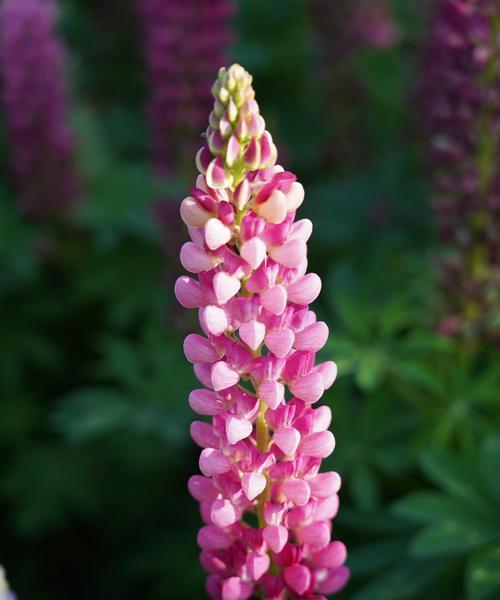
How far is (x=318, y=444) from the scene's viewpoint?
59.5 inches

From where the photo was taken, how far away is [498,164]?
280 centimetres

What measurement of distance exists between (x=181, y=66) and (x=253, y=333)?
2240mm

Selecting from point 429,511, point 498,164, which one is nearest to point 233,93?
point 429,511

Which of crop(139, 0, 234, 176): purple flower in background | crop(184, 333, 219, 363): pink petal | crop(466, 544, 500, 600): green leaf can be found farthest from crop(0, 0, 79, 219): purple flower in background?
crop(184, 333, 219, 363): pink petal

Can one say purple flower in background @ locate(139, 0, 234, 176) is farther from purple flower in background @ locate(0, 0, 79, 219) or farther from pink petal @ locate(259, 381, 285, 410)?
pink petal @ locate(259, 381, 285, 410)

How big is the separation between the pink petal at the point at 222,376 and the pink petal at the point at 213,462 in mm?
121

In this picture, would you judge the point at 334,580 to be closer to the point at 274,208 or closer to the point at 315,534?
the point at 315,534

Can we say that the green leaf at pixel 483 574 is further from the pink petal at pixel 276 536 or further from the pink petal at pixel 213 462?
the pink petal at pixel 213 462

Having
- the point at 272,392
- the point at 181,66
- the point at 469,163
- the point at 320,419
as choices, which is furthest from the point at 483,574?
the point at 181,66

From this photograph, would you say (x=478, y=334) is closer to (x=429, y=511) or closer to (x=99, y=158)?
(x=429, y=511)

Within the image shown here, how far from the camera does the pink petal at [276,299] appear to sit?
140 cm

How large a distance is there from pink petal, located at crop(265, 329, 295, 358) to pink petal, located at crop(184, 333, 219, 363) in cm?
10

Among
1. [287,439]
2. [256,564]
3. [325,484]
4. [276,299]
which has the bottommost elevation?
[256,564]

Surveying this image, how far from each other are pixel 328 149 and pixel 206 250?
314cm
